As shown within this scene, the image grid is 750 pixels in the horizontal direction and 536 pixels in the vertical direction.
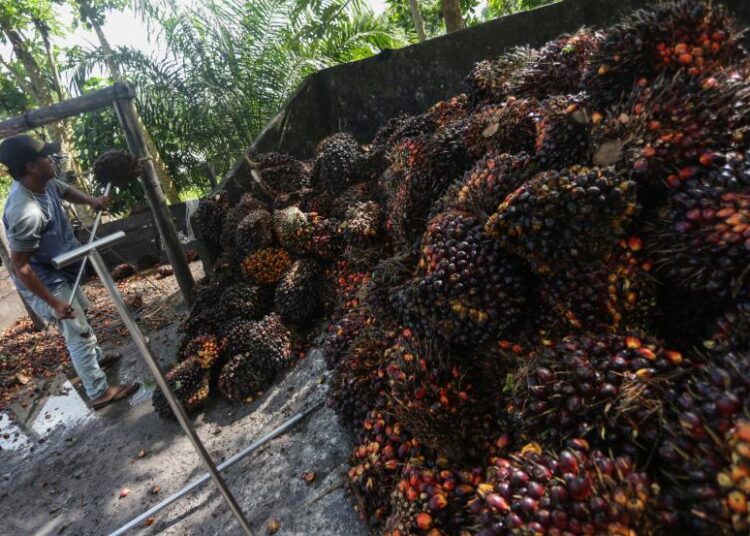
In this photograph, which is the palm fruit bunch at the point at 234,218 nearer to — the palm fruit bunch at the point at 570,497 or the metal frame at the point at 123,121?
the metal frame at the point at 123,121

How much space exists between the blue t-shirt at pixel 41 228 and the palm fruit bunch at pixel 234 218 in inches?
51.1

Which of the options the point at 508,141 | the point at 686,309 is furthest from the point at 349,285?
the point at 686,309

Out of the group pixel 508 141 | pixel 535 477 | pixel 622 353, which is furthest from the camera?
pixel 508 141

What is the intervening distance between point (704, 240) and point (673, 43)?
811 mm

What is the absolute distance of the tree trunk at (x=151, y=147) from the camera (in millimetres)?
8430

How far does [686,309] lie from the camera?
4.82 feet

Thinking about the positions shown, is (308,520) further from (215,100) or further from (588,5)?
(215,100)

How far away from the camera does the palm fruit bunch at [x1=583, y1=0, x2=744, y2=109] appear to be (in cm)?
160

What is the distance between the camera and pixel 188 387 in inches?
130

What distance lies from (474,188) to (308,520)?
168 centimetres

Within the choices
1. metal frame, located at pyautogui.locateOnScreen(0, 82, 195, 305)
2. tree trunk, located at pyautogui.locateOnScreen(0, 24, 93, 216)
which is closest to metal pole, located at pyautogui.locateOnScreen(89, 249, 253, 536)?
metal frame, located at pyautogui.locateOnScreen(0, 82, 195, 305)

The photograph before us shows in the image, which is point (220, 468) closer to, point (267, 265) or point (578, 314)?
point (267, 265)

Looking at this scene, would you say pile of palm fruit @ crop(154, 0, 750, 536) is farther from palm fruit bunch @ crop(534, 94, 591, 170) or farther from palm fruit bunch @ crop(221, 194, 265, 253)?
palm fruit bunch @ crop(221, 194, 265, 253)

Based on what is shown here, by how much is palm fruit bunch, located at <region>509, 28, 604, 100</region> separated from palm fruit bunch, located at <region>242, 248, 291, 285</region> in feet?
7.52
